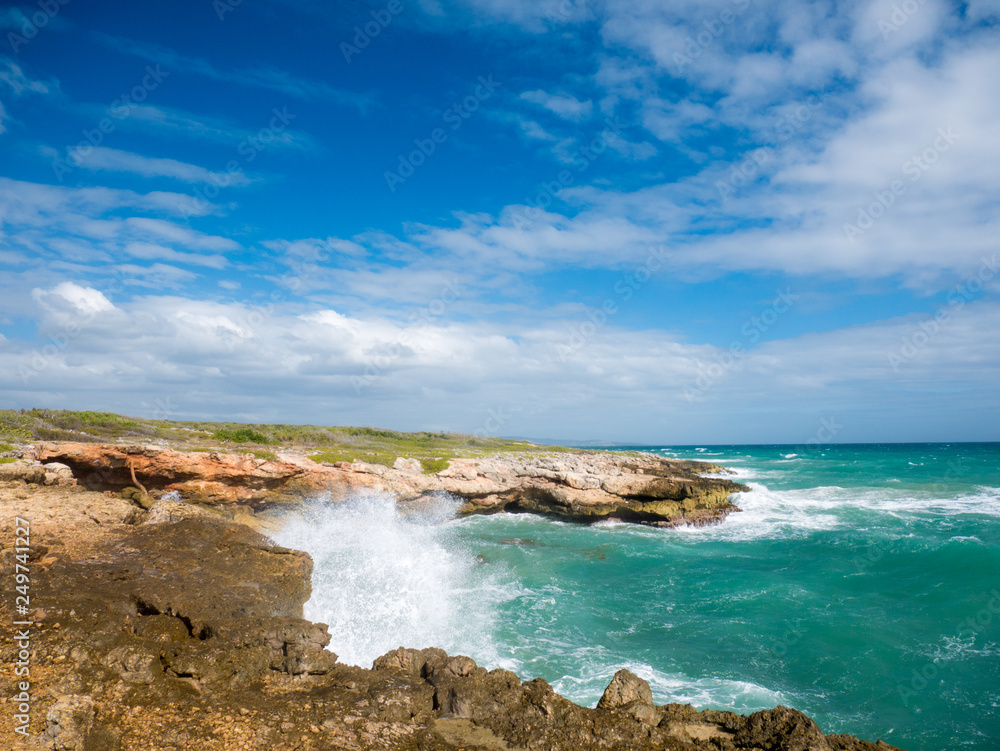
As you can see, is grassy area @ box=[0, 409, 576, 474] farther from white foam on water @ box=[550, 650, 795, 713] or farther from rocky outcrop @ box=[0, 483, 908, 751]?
white foam on water @ box=[550, 650, 795, 713]

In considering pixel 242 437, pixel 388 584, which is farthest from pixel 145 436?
pixel 388 584

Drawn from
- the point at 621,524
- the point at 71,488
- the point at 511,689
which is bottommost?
the point at 621,524

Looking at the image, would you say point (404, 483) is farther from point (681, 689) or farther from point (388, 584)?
point (681, 689)

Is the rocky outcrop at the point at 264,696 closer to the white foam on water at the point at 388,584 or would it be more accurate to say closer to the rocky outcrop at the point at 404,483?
the white foam on water at the point at 388,584

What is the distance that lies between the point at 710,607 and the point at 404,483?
19038 millimetres

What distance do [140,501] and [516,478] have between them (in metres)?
21.8

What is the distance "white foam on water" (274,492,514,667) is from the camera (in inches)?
531

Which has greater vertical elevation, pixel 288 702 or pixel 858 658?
pixel 288 702

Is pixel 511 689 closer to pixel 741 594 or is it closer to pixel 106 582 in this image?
pixel 106 582

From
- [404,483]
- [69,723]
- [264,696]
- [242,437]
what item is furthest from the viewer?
[242,437]

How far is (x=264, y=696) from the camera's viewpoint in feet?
25.3

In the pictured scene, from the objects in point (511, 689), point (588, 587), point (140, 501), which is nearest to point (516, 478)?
point (588, 587)

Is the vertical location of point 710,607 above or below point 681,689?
below

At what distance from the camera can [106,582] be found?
1083 centimetres
